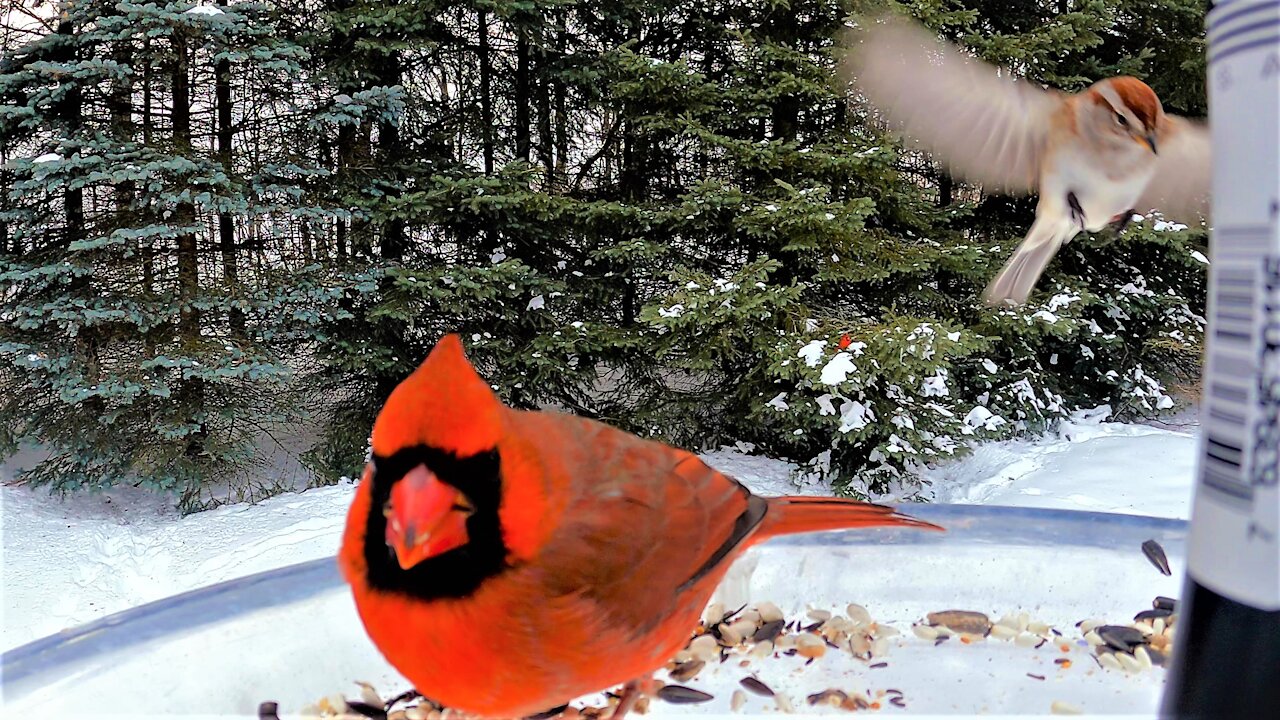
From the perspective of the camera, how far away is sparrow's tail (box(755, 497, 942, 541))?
0.52m

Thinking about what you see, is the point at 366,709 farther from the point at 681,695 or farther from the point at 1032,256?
the point at 1032,256

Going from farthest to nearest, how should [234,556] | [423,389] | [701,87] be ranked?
[701,87]
[234,556]
[423,389]

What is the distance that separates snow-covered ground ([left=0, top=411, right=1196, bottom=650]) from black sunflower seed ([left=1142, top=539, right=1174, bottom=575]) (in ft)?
5.42

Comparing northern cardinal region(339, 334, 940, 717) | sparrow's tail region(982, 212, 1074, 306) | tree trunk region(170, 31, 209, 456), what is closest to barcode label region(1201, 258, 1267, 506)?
northern cardinal region(339, 334, 940, 717)

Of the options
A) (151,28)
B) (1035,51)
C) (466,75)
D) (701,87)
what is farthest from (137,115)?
(1035,51)

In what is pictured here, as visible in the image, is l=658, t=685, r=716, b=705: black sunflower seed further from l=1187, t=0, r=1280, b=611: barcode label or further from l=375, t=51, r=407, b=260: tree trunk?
l=375, t=51, r=407, b=260: tree trunk

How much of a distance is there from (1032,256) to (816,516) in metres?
0.85

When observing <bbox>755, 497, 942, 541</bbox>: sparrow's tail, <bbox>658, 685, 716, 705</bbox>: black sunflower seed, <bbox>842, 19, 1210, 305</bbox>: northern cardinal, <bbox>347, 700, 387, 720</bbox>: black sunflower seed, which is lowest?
<bbox>347, 700, 387, 720</bbox>: black sunflower seed

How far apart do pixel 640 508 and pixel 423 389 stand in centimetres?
16

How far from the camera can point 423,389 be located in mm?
305

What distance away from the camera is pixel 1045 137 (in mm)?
1046

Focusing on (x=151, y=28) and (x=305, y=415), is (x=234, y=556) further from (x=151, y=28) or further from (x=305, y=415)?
(x=151, y=28)

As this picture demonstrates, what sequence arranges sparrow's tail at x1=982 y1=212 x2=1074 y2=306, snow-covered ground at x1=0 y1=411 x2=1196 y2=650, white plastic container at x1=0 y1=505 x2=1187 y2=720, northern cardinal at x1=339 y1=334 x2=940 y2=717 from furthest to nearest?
snow-covered ground at x1=0 y1=411 x2=1196 y2=650 < sparrow's tail at x1=982 y1=212 x2=1074 y2=306 < white plastic container at x1=0 y1=505 x2=1187 y2=720 < northern cardinal at x1=339 y1=334 x2=940 y2=717

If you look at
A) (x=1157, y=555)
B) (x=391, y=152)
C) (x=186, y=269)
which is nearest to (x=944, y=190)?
(x=391, y=152)
